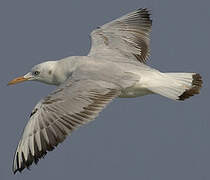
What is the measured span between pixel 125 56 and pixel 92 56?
2.55ft

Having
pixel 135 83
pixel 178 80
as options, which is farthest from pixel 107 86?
pixel 178 80

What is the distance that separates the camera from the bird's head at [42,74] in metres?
12.9

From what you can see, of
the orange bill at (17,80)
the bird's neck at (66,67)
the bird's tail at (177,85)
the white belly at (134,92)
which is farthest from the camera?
the orange bill at (17,80)

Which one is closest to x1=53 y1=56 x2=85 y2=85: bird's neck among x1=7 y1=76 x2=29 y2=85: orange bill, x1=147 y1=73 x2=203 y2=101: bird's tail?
x1=7 y1=76 x2=29 y2=85: orange bill

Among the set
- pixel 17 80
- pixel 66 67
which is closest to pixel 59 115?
pixel 66 67

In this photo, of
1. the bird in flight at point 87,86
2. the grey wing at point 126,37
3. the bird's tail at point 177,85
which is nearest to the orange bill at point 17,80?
the bird in flight at point 87,86

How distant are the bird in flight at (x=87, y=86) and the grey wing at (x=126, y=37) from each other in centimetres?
2

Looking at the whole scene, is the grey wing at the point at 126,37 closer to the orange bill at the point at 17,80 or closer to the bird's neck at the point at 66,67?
the bird's neck at the point at 66,67

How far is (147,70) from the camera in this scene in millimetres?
12156

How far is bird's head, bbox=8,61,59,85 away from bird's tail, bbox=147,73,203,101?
2.08 meters

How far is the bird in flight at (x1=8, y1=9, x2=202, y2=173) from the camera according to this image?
10.8m

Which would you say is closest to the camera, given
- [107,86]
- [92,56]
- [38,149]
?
[38,149]

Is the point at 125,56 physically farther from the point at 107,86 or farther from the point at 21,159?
the point at 21,159

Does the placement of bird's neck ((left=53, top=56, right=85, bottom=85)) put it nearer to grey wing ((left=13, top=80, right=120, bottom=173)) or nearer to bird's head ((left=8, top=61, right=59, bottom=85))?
bird's head ((left=8, top=61, right=59, bottom=85))
